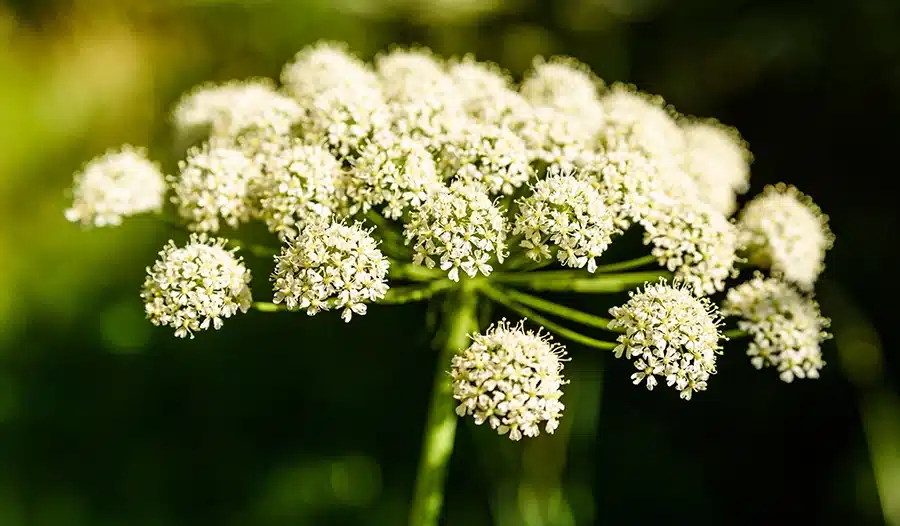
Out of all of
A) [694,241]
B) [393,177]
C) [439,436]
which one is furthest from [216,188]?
[694,241]

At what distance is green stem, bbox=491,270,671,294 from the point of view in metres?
2.38

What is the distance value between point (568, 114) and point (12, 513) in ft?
12.2

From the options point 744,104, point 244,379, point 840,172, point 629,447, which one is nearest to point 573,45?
point 744,104

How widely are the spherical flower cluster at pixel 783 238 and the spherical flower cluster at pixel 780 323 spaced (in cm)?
17

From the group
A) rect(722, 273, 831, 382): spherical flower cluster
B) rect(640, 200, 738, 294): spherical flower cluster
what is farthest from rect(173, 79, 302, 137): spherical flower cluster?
rect(722, 273, 831, 382): spherical flower cluster

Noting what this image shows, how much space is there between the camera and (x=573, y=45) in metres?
5.61

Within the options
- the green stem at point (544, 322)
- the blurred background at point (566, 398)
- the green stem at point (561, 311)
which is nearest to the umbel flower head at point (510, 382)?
the green stem at point (544, 322)

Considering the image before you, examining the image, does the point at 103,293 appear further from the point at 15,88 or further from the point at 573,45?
the point at 573,45

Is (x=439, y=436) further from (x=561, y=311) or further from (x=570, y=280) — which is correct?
(x=570, y=280)

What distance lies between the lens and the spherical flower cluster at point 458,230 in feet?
6.99

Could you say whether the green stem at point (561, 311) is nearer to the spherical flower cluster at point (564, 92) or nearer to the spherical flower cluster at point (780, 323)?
the spherical flower cluster at point (780, 323)

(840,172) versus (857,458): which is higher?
(840,172)

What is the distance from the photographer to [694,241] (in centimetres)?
239

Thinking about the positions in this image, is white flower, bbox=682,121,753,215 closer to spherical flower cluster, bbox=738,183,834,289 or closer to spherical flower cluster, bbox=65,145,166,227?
spherical flower cluster, bbox=738,183,834,289
